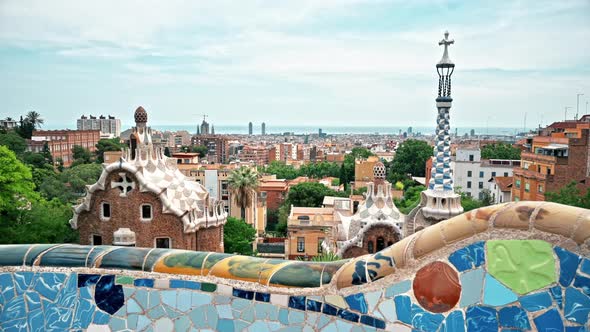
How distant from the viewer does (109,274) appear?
115 inches

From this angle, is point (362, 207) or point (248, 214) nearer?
point (362, 207)

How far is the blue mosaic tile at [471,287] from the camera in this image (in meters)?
2.39

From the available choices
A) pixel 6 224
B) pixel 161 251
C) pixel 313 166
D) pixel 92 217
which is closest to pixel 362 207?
pixel 92 217

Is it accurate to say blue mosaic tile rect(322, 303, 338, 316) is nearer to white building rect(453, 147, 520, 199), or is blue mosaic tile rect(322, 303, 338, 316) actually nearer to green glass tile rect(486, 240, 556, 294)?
green glass tile rect(486, 240, 556, 294)

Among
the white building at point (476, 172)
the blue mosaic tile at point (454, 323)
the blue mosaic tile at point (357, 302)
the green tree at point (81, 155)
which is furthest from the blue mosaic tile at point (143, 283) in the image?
the green tree at point (81, 155)

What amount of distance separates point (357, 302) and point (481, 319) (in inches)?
23.9

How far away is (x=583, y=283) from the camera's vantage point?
226 cm

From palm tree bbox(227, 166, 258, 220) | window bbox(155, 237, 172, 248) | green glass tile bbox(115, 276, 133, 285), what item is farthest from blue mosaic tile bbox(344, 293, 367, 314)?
palm tree bbox(227, 166, 258, 220)

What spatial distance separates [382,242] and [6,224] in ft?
44.5

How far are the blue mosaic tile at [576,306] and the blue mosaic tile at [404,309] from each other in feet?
2.33

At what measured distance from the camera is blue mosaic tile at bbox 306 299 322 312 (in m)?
2.61

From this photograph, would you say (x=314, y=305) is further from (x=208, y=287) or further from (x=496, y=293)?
(x=496, y=293)

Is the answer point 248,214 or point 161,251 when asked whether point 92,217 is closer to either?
point 161,251

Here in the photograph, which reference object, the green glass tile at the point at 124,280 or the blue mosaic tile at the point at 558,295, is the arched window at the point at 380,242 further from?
the blue mosaic tile at the point at 558,295
